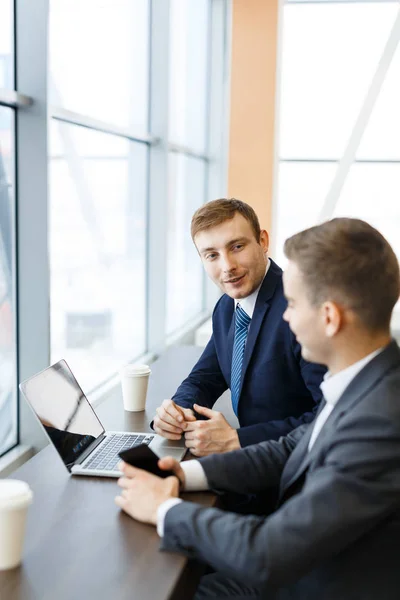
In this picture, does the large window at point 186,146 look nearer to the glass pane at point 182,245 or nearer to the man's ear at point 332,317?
the glass pane at point 182,245

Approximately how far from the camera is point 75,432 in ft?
5.59

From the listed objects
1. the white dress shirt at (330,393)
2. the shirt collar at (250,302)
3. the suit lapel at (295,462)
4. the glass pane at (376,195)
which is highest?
the glass pane at (376,195)

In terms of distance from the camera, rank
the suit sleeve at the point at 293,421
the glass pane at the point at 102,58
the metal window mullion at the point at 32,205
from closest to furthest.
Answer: the suit sleeve at the point at 293,421
the metal window mullion at the point at 32,205
the glass pane at the point at 102,58

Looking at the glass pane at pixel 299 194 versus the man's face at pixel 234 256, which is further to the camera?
the glass pane at pixel 299 194

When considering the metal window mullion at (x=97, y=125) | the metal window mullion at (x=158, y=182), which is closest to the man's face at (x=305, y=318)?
the metal window mullion at (x=97, y=125)

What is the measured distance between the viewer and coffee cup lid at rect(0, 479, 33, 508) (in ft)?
3.89

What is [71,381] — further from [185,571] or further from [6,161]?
[6,161]

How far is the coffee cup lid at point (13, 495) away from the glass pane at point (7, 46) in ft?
5.03

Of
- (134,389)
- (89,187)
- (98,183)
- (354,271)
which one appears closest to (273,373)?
(134,389)

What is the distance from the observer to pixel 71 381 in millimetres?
1833

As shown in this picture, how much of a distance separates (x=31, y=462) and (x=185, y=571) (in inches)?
24.7

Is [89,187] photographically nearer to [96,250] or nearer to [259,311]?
[96,250]

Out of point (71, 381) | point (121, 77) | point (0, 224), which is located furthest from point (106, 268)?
point (71, 381)

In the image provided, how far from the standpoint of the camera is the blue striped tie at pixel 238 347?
2064mm
